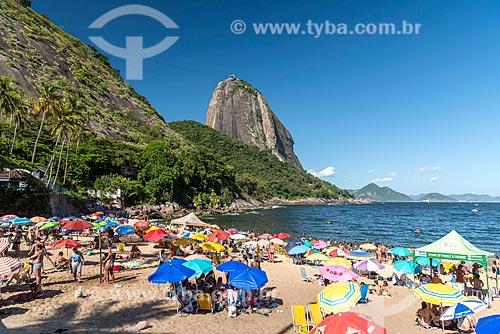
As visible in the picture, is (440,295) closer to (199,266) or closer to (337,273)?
(337,273)

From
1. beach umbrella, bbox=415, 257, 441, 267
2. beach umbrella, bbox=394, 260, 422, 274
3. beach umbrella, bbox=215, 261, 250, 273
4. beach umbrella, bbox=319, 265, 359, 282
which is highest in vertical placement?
beach umbrella, bbox=215, 261, 250, 273

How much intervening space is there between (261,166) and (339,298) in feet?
482

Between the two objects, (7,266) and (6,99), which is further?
(6,99)

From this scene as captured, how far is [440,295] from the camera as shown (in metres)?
9.09

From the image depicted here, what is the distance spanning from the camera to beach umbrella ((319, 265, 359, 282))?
40.7 feet

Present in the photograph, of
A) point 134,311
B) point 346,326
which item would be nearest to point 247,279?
point 134,311

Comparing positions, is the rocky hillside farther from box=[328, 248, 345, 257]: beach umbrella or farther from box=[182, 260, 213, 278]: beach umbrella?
box=[182, 260, 213, 278]: beach umbrella

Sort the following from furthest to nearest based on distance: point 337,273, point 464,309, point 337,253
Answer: point 337,253
point 337,273
point 464,309

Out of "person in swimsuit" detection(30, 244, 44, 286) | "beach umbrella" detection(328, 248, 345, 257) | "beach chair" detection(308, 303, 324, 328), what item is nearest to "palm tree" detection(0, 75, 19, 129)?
"person in swimsuit" detection(30, 244, 44, 286)

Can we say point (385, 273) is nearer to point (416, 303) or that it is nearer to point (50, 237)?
point (416, 303)

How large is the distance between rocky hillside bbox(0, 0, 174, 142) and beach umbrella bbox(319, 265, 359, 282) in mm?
65234

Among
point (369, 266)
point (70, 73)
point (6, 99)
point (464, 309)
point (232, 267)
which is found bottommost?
point (369, 266)

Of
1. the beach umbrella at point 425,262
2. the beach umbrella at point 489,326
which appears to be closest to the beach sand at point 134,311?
the beach umbrella at point 489,326

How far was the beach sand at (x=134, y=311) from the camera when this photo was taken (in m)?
8.70
